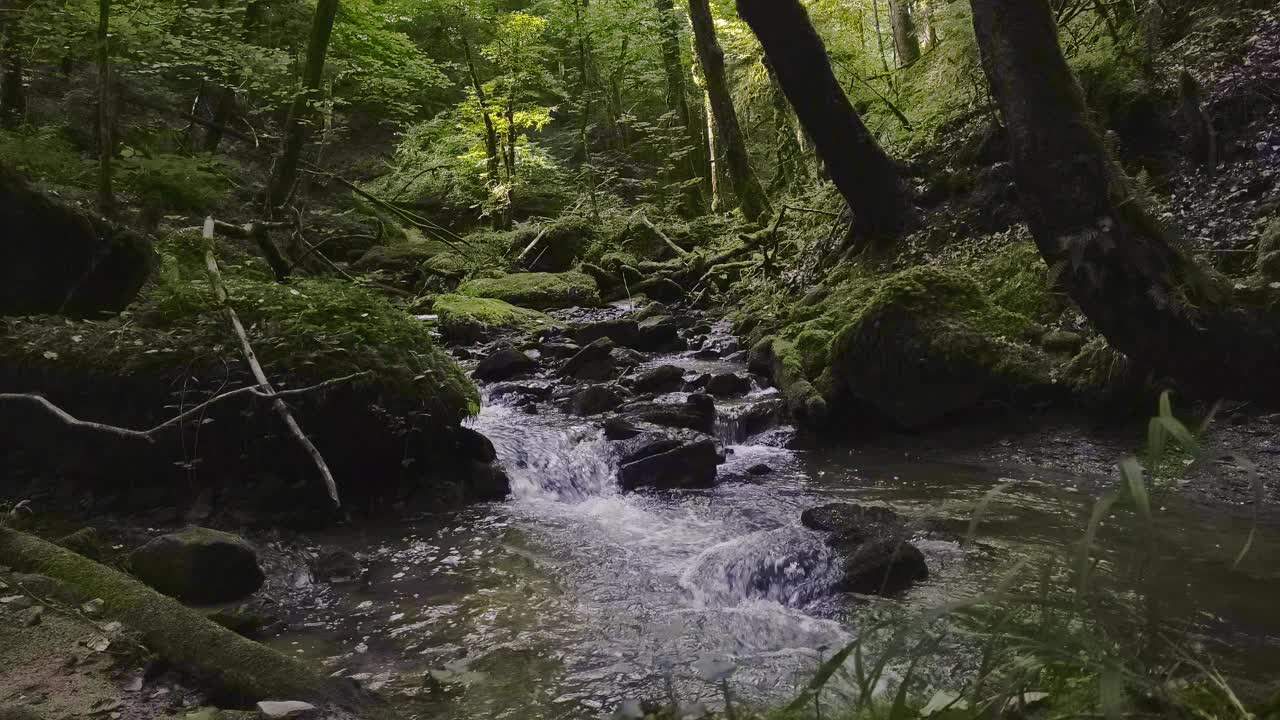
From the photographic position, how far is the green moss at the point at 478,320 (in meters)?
13.7

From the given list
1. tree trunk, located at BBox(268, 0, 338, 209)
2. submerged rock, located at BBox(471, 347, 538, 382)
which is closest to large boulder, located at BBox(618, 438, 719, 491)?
submerged rock, located at BBox(471, 347, 538, 382)

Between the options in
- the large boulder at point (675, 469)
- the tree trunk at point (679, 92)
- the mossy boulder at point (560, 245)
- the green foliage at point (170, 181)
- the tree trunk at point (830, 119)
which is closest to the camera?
the large boulder at point (675, 469)

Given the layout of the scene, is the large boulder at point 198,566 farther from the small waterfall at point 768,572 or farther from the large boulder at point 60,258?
the large boulder at point 60,258

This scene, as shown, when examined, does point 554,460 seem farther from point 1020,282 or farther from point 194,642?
point 1020,282

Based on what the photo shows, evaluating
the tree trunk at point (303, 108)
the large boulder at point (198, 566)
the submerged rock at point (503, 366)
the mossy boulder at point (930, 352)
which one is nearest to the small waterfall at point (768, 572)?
the large boulder at point (198, 566)

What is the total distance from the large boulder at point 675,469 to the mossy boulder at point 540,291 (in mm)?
9818

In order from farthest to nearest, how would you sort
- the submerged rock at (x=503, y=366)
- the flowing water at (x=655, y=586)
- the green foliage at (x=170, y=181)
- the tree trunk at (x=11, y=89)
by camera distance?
the tree trunk at (x=11, y=89) < the submerged rock at (x=503, y=366) < the green foliage at (x=170, y=181) < the flowing water at (x=655, y=586)

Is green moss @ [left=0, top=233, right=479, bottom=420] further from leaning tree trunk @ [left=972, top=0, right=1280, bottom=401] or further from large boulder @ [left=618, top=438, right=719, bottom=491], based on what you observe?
leaning tree trunk @ [left=972, top=0, right=1280, bottom=401]

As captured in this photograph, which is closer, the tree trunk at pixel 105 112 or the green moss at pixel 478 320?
the tree trunk at pixel 105 112

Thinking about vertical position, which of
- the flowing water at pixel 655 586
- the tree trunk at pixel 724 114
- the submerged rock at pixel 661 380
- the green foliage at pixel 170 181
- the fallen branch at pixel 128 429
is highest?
the tree trunk at pixel 724 114

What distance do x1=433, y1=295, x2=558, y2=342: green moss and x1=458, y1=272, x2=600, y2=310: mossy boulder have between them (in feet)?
7.75

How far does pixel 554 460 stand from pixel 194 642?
4.57 metres

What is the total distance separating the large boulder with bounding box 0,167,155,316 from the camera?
19.6ft

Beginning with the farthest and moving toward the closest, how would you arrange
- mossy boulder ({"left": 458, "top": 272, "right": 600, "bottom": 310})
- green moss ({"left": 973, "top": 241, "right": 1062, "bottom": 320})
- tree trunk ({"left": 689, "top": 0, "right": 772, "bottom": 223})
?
mossy boulder ({"left": 458, "top": 272, "right": 600, "bottom": 310}) < tree trunk ({"left": 689, "top": 0, "right": 772, "bottom": 223}) < green moss ({"left": 973, "top": 241, "right": 1062, "bottom": 320})
